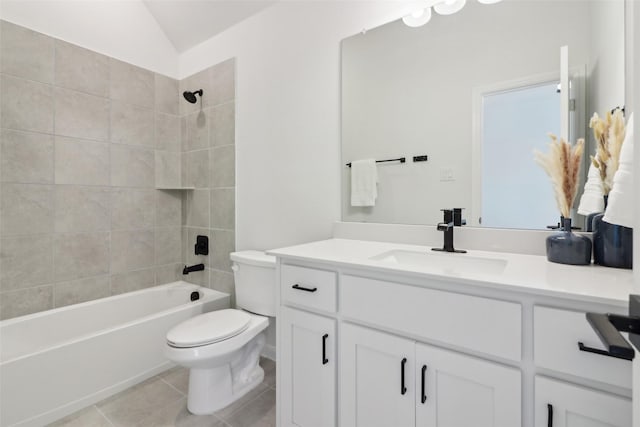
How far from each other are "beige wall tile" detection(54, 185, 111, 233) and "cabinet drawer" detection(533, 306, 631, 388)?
2.55m

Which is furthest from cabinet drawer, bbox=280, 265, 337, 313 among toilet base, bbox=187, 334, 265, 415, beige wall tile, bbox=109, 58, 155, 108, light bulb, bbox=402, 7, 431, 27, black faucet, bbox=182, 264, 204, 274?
beige wall tile, bbox=109, 58, 155, 108

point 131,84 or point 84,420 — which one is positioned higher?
point 131,84

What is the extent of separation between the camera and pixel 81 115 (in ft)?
6.71

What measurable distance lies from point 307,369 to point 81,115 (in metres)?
2.22

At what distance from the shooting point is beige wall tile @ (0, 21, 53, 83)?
1.75 meters

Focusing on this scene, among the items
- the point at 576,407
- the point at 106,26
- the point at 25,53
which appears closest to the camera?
the point at 576,407

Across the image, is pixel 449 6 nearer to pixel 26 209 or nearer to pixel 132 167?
pixel 132 167

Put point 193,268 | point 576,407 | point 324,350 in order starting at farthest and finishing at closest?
1. point 193,268
2. point 324,350
3. point 576,407

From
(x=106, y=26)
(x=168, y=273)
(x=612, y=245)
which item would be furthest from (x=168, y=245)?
(x=612, y=245)

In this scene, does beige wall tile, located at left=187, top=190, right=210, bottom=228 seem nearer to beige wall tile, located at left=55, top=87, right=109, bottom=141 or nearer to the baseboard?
beige wall tile, located at left=55, top=87, right=109, bottom=141

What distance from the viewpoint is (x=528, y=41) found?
121 centimetres

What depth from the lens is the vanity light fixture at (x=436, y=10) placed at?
1371 mm

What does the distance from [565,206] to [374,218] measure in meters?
0.81

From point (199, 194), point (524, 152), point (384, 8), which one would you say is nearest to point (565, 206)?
point (524, 152)
